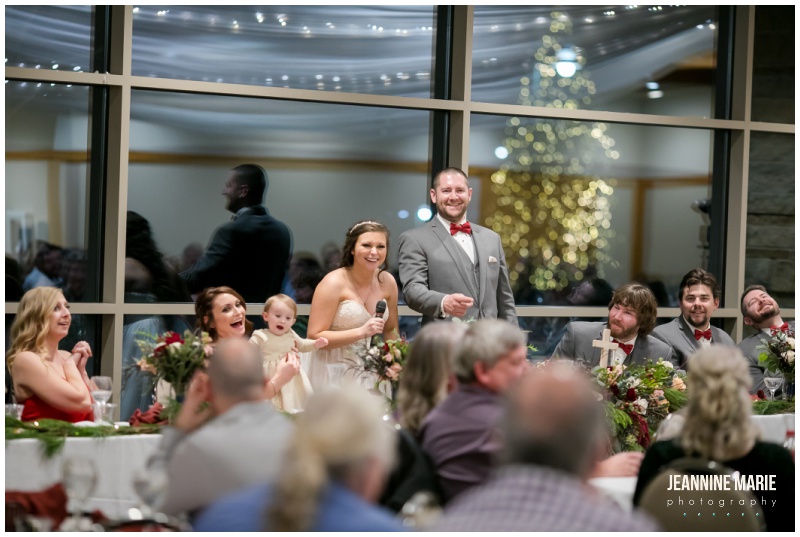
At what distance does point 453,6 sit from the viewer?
745cm

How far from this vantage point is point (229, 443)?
8.58 feet

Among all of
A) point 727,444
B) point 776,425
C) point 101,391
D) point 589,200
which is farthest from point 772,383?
point 101,391

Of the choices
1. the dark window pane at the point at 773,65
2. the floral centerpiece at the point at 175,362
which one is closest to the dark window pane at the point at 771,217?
the dark window pane at the point at 773,65

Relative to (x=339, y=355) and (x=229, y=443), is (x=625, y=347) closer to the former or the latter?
(x=339, y=355)

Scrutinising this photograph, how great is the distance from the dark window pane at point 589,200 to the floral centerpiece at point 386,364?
334 cm

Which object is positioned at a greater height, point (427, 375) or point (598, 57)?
point (598, 57)

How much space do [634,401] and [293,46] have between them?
3.69m

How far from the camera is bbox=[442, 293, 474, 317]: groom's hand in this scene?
5.05 meters

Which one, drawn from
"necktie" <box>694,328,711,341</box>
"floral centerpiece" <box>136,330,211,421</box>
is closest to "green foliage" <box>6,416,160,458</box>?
"floral centerpiece" <box>136,330,211,421</box>

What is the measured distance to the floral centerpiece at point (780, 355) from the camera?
17.2ft

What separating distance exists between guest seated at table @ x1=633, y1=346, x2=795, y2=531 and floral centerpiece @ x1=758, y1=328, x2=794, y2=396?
2.39m

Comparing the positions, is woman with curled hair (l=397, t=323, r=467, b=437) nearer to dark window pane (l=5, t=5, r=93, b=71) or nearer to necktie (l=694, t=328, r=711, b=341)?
necktie (l=694, t=328, r=711, b=341)

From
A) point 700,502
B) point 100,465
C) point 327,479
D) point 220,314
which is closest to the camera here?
point 327,479

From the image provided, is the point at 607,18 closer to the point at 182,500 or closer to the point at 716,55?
the point at 716,55
